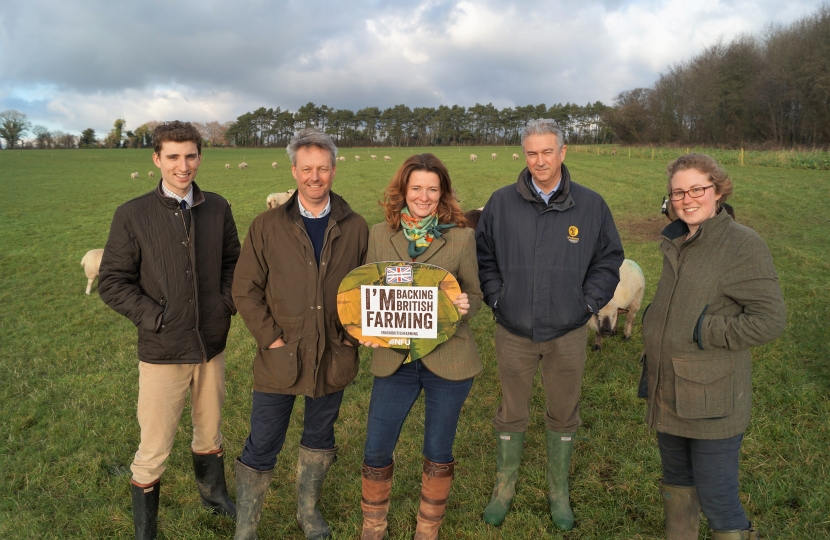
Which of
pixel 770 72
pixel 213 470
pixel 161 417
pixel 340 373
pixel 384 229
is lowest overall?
pixel 213 470

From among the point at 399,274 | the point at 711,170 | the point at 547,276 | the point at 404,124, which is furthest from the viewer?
the point at 404,124

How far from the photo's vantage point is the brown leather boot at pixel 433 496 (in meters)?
3.23

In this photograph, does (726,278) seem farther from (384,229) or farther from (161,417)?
(161,417)

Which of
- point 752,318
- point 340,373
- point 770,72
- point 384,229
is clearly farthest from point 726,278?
point 770,72

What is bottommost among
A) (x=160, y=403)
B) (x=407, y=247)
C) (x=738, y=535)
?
(x=738, y=535)

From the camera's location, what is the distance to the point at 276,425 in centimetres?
326

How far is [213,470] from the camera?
3758mm

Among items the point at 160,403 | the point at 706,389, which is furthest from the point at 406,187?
the point at 160,403

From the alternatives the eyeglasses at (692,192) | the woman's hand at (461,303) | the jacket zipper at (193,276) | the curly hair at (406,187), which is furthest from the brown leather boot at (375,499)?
the eyeglasses at (692,192)

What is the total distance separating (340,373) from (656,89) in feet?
287

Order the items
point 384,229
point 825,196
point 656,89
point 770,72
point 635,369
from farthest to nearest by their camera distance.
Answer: point 656,89 < point 770,72 < point 825,196 < point 635,369 < point 384,229

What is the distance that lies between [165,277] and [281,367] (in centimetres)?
95

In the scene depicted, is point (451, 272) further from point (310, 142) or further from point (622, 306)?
point (622, 306)

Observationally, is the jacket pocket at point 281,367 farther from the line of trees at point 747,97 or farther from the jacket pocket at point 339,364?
the line of trees at point 747,97
